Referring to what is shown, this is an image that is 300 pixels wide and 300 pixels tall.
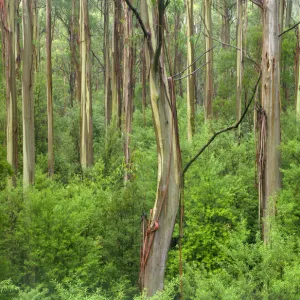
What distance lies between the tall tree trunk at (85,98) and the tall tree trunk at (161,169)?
1211 cm

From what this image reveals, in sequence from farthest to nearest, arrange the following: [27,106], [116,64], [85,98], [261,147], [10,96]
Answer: [116,64] → [85,98] → [10,96] → [27,106] → [261,147]

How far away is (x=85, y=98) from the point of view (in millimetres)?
18375

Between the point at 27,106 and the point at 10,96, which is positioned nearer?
the point at 27,106

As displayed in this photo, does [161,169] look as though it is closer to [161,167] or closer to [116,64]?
[161,167]

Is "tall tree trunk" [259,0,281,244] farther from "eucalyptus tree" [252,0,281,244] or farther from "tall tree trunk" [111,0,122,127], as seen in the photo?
"tall tree trunk" [111,0,122,127]

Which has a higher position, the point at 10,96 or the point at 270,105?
the point at 10,96

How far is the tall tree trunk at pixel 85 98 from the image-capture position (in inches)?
720

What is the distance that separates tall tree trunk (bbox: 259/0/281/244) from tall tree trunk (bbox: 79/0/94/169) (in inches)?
393

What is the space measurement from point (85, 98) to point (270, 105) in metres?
10.4

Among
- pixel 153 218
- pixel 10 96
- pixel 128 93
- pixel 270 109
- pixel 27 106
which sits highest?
pixel 128 93

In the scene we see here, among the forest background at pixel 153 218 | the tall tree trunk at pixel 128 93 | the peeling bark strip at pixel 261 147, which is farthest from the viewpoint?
the tall tree trunk at pixel 128 93

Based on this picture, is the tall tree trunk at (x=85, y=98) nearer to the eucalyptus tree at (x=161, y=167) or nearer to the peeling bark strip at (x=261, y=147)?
the peeling bark strip at (x=261, y=147)

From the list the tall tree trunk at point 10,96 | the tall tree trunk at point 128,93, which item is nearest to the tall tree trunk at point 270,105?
the tall tree trunk at point 128,93

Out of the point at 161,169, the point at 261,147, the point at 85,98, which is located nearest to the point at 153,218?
the point at 161,169
